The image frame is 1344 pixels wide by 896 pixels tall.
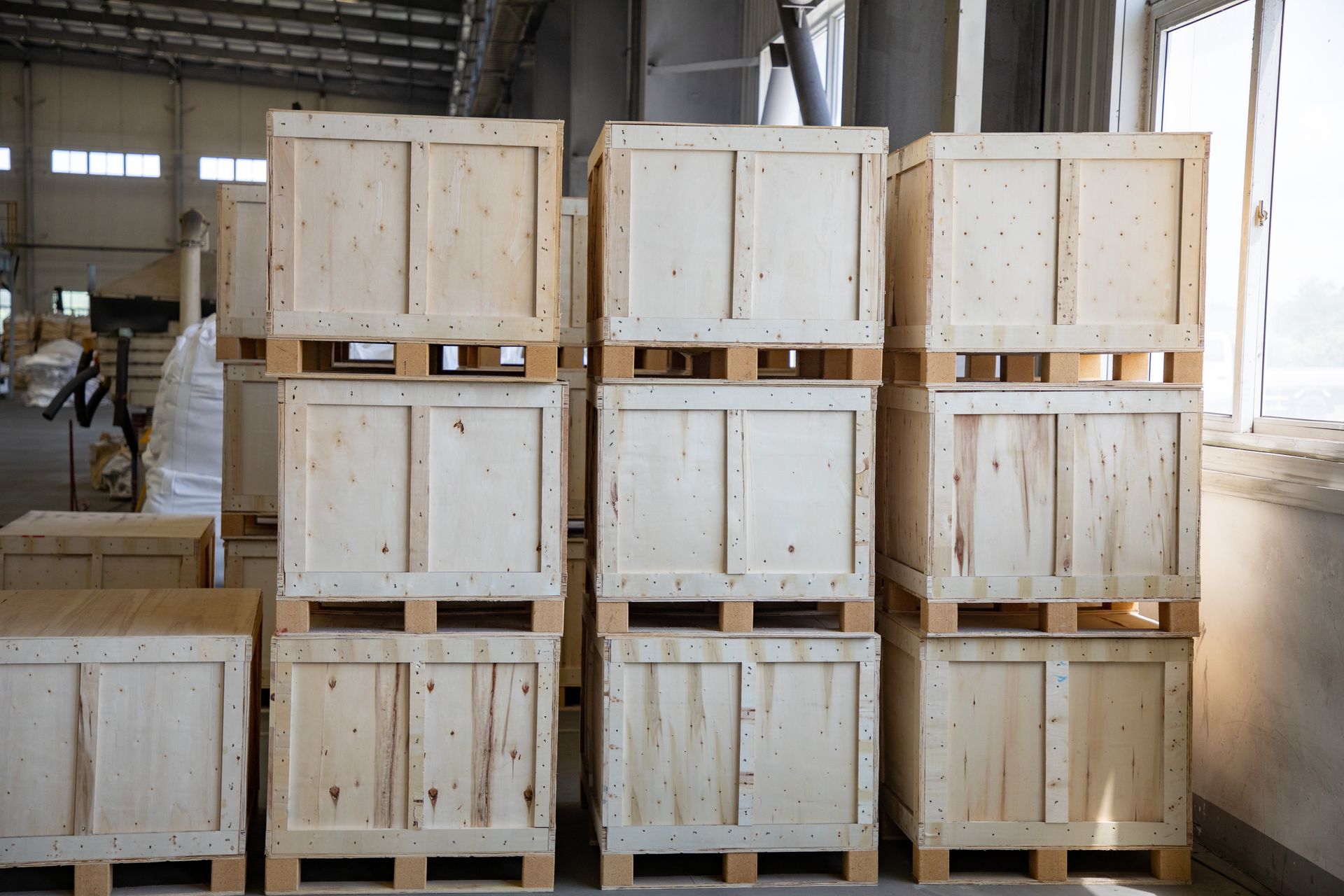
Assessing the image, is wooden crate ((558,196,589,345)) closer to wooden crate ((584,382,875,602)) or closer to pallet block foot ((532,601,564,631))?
wooden crate ((584,382,875,602))

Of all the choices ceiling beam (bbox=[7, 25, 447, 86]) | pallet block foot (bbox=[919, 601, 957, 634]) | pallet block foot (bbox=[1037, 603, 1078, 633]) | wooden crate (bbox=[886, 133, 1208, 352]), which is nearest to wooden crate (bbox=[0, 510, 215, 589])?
pallet block foot (bbox=[919, 601, 957, 634])

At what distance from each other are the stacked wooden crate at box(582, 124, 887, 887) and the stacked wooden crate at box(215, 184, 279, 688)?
9.33 feet

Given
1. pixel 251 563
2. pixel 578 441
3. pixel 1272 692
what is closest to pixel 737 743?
pixel 1272 692

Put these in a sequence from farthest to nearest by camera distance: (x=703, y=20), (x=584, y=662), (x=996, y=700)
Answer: (x=703, y=20), (x=584, y=662), (x=996, y=700)

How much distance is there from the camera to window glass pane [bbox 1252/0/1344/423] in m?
4.55

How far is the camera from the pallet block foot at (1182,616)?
15.1 ft

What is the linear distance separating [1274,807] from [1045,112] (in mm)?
3484

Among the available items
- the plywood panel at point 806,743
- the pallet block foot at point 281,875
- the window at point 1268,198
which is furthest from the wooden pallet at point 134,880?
the window at point 1268,198

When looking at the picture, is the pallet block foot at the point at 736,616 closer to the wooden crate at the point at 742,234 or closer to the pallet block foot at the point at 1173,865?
→ the wooden crate at the point at 742,234

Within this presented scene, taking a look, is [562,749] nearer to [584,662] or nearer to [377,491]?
[584,662]

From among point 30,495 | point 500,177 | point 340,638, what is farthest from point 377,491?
point 30,495

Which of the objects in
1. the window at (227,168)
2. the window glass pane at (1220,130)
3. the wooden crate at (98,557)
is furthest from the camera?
the window at (227,168)

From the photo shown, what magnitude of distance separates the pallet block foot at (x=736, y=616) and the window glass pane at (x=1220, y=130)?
232 centimetres

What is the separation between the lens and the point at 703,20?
12539 mm
